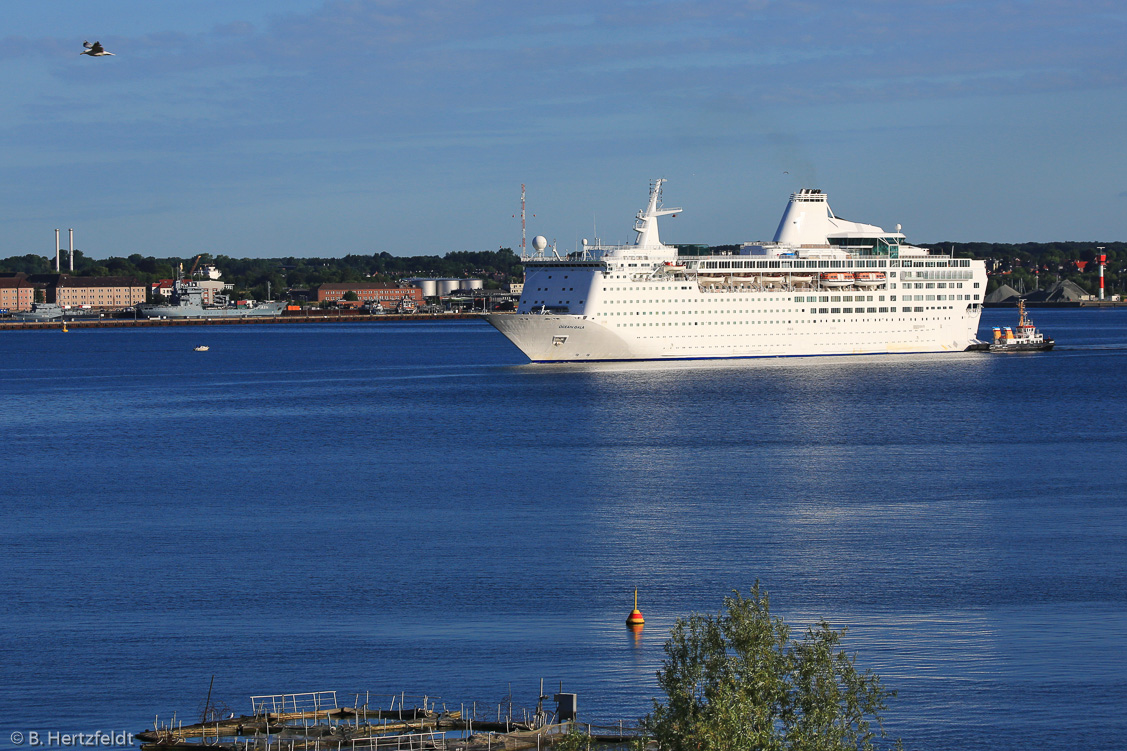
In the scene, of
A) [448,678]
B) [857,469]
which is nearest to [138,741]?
[448,678]

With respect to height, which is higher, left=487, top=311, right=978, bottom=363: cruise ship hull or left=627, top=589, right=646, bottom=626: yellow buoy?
left=487, top=311, right=978, bottom=363: cruise ship hull

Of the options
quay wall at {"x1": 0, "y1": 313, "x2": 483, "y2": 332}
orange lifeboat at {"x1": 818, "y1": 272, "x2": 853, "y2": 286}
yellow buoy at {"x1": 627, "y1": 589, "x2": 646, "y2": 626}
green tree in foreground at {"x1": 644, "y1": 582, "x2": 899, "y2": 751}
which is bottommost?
yellow buoy at {"x1": 627, "y1": 589, "x2": 646, "y2": 626}

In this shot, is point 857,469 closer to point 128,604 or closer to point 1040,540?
point 1040,540

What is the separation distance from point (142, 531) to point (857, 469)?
57.7 feet

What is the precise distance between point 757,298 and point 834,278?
16.0 feet

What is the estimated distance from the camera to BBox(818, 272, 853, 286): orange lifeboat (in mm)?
69938

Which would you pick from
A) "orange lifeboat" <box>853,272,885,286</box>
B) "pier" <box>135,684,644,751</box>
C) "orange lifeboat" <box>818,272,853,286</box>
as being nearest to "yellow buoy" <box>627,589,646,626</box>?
"pier" <box>135,684,644,751</box>

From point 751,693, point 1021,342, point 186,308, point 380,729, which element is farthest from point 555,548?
point 186,308

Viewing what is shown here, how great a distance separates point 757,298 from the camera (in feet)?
222

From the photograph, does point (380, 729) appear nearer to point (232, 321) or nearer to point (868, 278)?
point (868, 278)

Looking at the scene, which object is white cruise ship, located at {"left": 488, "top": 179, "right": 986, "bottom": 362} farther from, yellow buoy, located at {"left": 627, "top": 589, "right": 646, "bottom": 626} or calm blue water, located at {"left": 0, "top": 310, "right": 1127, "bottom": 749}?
yellow buoy, located at {"left": 627, "top": 589, "right": 646, "bottom": 626}

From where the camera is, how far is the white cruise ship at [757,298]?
2495 inches

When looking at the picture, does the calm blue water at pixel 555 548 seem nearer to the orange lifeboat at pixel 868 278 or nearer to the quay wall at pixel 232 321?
the orange lifeboat at pixel 868 278

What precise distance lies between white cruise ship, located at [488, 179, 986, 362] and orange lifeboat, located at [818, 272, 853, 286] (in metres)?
0.05
